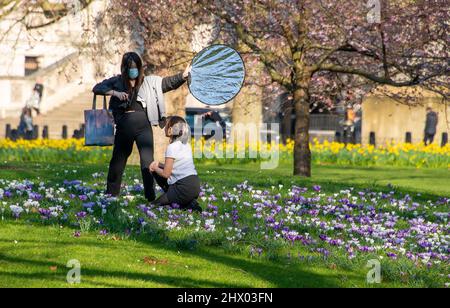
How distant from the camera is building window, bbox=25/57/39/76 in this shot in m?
61.9

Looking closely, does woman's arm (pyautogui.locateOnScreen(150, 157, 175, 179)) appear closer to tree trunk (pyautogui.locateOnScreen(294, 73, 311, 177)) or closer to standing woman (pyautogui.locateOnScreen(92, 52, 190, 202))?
standing woman (pyautogui.locateOnScreen(92, 52, 190, 202))

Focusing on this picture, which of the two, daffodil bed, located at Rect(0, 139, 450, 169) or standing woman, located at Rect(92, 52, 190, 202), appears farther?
daffodil bed, located at Rect(0, 139, 450, 169)

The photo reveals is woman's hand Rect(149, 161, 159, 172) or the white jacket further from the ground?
the white jacket

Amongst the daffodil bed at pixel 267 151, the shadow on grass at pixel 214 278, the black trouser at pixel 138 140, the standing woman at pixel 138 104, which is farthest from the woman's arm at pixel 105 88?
the daffodil bed at pixel 267 151

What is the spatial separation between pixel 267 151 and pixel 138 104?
57.7 ft

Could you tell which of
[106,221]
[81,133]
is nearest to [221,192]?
[106,221]

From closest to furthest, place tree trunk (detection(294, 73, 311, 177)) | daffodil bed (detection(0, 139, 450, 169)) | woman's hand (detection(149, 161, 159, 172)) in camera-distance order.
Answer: woman's hand (detection(149, 161, 159, 172)) < tree trunk (detection(294, 73, 311, 177)) < daffodil bed (detection(0, 139, 450, 169))

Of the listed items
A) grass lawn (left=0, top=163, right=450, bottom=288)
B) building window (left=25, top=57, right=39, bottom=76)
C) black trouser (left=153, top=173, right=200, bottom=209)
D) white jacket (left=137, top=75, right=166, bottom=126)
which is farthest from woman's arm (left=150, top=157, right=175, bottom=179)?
building window (left=25, top=57, right=39, bottom=76)

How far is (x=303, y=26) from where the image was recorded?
67.6 feet

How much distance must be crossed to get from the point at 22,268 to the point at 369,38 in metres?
13.0

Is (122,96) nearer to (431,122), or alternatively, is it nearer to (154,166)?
(154,166)

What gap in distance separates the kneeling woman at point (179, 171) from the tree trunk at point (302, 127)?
806 centimetres

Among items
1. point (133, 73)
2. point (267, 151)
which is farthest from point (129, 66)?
point (267, 151)

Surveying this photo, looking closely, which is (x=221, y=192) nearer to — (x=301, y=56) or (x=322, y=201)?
(x=322, y=201)
